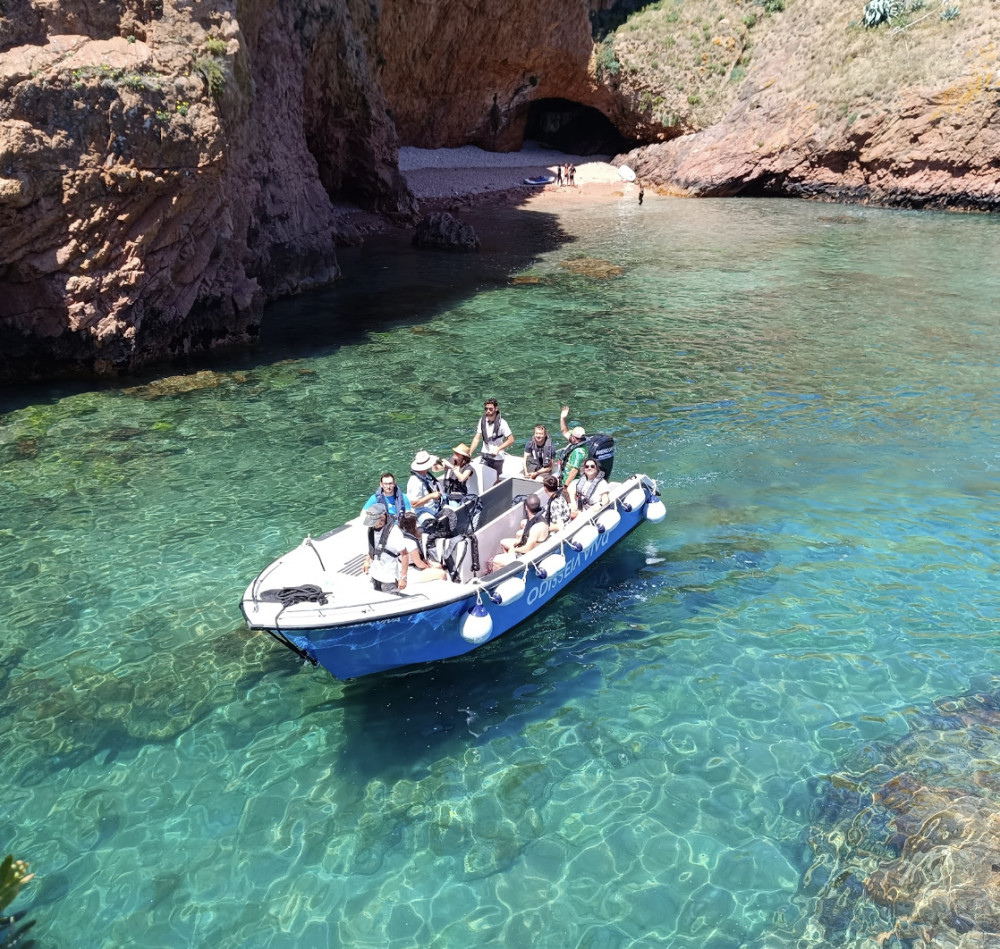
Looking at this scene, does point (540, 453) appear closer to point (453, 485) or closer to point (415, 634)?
point (453, 485)

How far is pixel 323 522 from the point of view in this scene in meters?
11.7

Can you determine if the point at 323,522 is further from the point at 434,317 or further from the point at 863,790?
the point at 434,317

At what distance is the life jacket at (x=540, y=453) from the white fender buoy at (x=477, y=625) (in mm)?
3433

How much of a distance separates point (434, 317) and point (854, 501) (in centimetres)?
1288

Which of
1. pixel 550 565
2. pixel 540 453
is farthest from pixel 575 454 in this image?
pixel 550 565

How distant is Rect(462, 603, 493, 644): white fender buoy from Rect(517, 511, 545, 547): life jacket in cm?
190

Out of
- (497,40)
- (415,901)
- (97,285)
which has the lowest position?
(415,901)

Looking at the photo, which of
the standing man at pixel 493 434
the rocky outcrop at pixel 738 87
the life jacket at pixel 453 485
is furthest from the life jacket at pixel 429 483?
the rocky outcrop at pixel 738 87

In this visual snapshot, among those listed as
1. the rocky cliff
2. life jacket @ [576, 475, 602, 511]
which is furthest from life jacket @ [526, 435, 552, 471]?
the rocky cliff

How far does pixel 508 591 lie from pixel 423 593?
954 millimetres

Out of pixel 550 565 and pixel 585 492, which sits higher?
pixel 585 492

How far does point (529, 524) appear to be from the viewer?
1036cm

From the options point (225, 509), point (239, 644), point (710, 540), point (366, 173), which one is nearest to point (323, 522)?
point (225, 509)

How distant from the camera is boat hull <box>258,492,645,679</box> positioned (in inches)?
309
